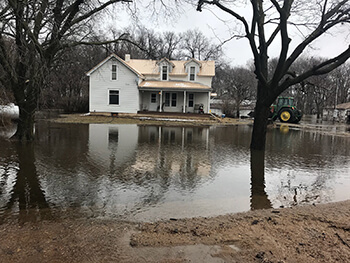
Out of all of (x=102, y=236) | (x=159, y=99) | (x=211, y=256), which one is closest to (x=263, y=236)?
(x=211, y=256)

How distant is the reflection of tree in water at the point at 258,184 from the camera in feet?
18.1

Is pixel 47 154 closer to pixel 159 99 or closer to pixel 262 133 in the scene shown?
pixel 262 133

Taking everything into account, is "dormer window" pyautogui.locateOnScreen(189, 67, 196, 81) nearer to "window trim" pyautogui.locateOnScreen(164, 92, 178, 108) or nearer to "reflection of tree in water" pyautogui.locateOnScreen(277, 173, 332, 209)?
"window trim" pyautogui.locateOnScreen(164, 92, 178, 108)

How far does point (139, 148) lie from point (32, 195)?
19.7ft

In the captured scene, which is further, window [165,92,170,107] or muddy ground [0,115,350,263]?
window [165,92,170,107]

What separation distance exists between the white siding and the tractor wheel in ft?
54.8

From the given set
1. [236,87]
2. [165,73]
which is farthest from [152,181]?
[236,87]

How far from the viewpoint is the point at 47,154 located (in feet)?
30.4

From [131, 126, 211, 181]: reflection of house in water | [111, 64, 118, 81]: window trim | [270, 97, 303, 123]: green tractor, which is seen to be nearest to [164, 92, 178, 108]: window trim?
[111, 64, 118, 81]: window trim

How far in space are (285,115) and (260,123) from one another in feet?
69.4

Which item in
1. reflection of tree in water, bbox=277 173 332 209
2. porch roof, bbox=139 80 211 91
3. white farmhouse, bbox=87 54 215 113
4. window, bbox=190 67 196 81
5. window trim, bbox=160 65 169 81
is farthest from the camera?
window trim, bbox=160 65 169 81

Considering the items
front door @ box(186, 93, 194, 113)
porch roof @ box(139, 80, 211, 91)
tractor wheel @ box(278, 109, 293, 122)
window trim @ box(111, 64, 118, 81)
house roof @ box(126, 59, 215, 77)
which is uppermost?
house roof @ box(126, 59, 215, 77)

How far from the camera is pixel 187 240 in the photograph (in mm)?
3674

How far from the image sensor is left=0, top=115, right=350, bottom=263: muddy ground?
3238mm
